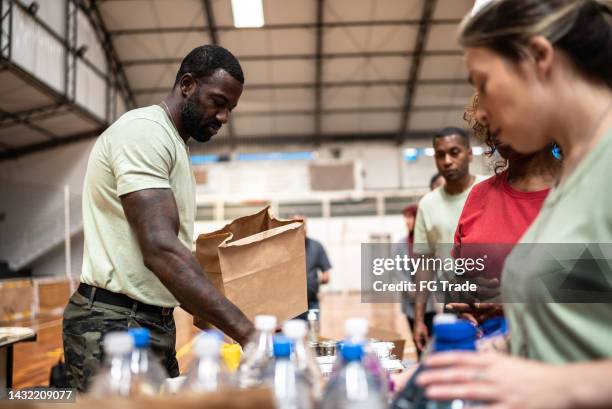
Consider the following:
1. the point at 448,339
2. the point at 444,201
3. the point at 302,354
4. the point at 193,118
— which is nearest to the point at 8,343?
the point at 193,118

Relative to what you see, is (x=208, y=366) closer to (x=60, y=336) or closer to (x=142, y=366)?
(x=142, y=366)

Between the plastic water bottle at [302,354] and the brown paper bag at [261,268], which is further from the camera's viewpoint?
the brown paper bag at [261,268]

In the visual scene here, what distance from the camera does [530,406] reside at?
67cm

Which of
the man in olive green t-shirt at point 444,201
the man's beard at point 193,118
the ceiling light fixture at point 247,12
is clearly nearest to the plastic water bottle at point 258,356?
the man's beard at point 193,118

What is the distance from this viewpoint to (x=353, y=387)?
2.45 ft

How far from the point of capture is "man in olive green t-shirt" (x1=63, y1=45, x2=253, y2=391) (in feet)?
4.40

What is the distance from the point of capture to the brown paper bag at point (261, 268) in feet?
4.66

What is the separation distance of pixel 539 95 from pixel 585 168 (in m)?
0.13

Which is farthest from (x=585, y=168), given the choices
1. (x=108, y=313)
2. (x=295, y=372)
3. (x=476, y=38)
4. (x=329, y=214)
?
(x=329, y=214)

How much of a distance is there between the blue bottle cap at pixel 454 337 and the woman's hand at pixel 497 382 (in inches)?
1.5

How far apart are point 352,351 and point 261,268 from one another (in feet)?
2.48

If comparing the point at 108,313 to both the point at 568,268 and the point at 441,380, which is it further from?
the point at 568,268

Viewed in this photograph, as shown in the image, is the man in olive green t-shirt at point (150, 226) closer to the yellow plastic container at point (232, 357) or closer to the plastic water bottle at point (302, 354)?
the yellow plastic container at point (232, 357)

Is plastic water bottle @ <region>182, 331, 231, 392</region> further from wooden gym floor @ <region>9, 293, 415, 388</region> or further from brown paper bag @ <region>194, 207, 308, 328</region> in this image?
wooden gym floor @ <region>9, 293, 415, 388</region>
